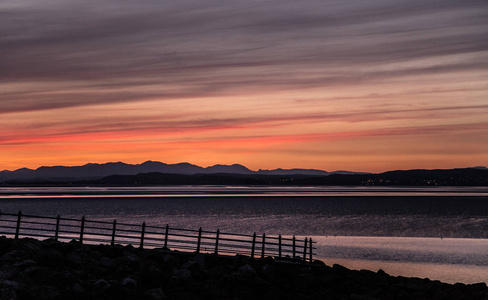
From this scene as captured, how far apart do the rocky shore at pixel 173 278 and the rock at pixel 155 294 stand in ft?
0.11

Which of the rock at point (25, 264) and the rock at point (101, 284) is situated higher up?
the rock at point (25, 264)

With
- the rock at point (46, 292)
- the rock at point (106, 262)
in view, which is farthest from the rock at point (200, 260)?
the rock at point (46, 292)

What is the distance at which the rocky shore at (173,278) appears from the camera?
741 inches

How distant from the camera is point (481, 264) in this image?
1384 inches

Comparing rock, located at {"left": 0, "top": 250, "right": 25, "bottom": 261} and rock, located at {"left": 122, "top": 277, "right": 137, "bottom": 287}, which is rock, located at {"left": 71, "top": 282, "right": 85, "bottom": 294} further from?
rock, located at {"left": 0, "top": 250, "right": 25, "bottom": 261}

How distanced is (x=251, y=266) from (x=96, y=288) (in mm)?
8155

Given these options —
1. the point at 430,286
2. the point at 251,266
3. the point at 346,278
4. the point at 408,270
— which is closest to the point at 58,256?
the point at 251,266

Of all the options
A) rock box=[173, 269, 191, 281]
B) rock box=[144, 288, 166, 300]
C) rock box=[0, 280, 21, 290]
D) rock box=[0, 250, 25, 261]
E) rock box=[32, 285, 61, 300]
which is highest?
Answer: rock box=[0, 250, 25, 261]

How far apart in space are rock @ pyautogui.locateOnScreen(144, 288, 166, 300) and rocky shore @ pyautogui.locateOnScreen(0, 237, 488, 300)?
35 millimetres

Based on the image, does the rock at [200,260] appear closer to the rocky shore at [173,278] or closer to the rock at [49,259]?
the rocky shore at [173,278]

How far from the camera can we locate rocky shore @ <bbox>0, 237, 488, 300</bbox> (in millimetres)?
18828

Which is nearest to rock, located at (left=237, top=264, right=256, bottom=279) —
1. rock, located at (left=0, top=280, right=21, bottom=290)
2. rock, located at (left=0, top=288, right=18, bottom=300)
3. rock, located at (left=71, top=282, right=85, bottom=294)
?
rock, located at (left=71, top=282, right=85, bottom=294)

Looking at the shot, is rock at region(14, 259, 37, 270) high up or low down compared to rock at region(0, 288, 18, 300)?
up

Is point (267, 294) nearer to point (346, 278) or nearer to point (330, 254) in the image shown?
point (346, 278)
